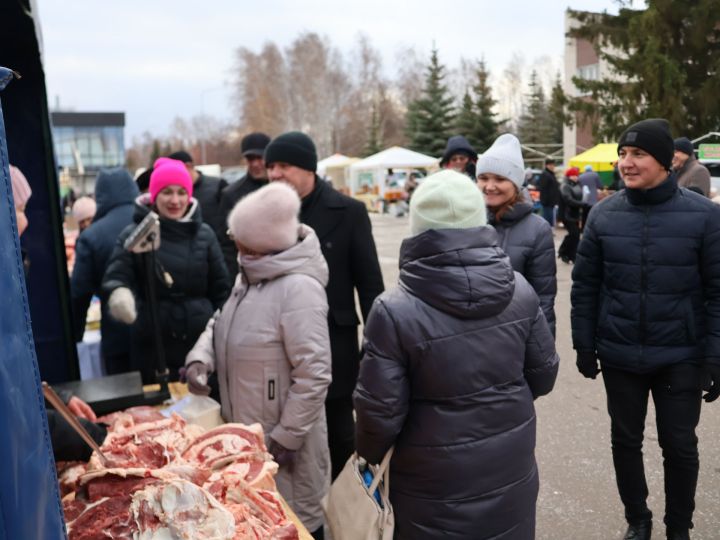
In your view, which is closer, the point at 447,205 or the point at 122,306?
the point at 447,205

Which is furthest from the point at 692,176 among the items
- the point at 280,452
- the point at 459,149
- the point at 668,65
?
the point at 668,65

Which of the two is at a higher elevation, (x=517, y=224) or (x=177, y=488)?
(x=517, y=224)

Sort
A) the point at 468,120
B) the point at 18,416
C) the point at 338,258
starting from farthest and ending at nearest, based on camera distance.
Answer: the point at 468,120, the point at 338,258, the point at 18,416

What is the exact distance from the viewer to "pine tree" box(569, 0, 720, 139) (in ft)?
55.5

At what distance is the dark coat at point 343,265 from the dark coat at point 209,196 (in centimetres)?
260

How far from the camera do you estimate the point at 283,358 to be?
277 centimetres

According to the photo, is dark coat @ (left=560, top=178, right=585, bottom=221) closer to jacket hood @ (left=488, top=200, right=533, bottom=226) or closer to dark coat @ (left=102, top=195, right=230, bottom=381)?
jacket hood @ (left=488, top=200, right=533, bottom=226)

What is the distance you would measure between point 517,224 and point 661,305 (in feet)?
2.57

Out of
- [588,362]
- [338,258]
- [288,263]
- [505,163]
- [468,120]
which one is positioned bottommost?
[588,362]

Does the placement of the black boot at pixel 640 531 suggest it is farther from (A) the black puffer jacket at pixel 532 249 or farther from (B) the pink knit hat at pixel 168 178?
(B) the pink knit hat at pixel 168 178

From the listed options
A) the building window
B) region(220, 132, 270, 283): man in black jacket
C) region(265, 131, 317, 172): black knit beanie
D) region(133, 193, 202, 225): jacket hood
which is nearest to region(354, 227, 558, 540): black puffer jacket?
region(265, 131, 317, 172): black knit beanie

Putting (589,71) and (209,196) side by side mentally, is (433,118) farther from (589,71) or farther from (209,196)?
(209,196)

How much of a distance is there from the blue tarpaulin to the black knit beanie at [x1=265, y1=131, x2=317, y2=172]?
241cm

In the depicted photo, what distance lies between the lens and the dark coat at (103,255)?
180 inches
